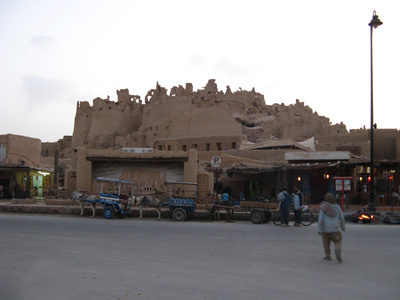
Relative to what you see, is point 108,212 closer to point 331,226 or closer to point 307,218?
point 307,218

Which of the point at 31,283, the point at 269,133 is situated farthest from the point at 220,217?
the point at 269,133

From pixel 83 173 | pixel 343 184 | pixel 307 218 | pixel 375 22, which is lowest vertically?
pixel 307 218

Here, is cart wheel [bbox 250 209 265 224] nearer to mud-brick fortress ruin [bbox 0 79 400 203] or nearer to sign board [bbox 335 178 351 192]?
sign board [bbox 335 178 351 192]

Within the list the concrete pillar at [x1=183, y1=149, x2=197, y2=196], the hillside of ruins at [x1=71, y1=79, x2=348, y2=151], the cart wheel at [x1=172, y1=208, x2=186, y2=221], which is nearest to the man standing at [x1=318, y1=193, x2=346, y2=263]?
the cart wheel at [x1=172, y1=208, x2=186, y2=221]

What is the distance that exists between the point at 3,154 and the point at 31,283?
105ft

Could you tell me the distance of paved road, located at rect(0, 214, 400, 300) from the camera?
589cm

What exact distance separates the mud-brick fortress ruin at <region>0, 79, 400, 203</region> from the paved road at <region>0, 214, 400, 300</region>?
10.8 metres

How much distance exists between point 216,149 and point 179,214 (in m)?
25.0

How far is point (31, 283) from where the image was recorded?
6227mm

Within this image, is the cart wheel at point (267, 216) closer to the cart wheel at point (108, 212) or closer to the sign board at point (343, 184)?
the sign board at point (343, 184)

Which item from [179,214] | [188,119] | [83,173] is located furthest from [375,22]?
[188,119]

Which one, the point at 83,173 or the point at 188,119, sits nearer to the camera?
the point at 83,173

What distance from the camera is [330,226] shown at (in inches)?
333

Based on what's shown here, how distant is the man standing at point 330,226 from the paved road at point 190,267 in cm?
29
